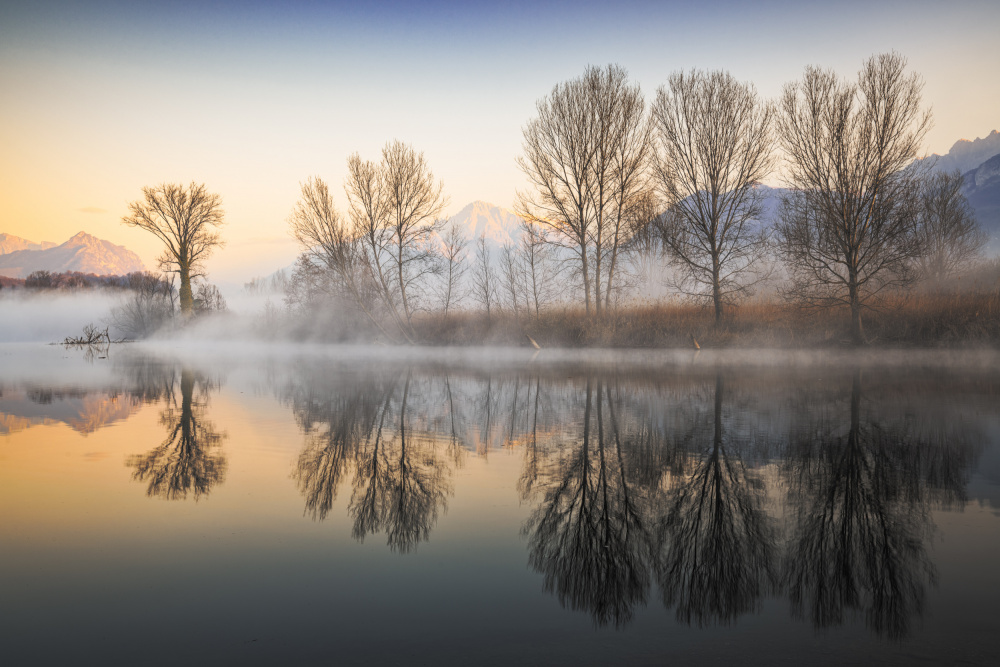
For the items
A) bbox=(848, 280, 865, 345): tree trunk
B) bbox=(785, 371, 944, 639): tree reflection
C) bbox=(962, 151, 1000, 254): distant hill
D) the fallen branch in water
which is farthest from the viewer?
bbox=(962, 151, 1000, 254): distant hill

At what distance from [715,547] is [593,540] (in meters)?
0.88

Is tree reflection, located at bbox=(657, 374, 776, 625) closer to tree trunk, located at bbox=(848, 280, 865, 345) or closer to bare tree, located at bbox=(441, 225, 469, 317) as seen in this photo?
tree trunk, located at bbox=(848, 280, 865, 345)

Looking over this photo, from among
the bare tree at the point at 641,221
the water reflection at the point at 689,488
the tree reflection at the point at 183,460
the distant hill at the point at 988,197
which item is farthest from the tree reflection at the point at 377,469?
the distant hill at the point at 988,197

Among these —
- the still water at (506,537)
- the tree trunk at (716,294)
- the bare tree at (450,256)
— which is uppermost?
the bare tree at (450,256)

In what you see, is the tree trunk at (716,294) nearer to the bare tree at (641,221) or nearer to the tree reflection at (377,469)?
the bare tree at (641,221)

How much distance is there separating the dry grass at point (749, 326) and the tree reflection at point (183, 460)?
795 inches

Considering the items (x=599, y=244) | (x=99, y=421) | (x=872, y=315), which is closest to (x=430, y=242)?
(x=599, y=244)

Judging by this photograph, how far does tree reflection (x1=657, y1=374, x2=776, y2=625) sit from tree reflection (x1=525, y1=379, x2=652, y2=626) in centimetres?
19

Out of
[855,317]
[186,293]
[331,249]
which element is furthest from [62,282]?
[855,317]

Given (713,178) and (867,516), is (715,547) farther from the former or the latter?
(713,178)

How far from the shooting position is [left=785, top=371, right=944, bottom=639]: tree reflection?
355 cm

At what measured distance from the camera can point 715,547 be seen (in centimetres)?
433

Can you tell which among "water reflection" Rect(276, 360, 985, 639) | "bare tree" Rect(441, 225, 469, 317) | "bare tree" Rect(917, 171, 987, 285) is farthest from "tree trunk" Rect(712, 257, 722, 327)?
"bare tree" Rect(917, 171, 987, 285)

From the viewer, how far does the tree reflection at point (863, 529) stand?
355cm
